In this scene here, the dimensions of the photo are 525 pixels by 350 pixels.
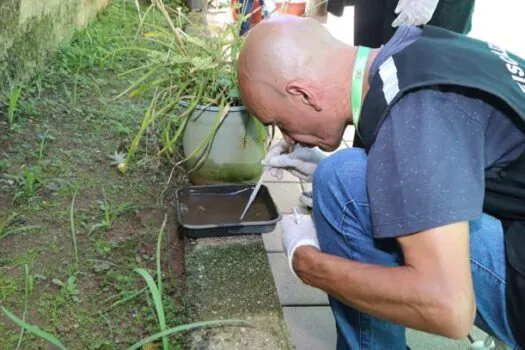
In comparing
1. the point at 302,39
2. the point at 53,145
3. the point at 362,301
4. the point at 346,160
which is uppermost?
the point at 302,39

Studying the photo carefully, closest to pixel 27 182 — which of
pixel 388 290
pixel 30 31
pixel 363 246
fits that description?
pixel 30 31

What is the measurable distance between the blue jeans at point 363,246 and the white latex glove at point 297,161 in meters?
0.43

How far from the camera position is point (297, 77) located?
133 centimetres

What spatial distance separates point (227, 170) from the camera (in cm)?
241

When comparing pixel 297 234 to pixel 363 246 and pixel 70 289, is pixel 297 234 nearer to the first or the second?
pixel 363 246

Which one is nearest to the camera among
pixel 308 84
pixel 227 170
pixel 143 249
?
pixel 308 84

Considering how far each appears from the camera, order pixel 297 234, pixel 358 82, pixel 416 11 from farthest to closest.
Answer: pixel 416 11 < pixel 297 234 < pixel 358 82

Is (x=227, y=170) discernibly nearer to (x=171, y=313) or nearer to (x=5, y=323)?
(x=171, y=313)

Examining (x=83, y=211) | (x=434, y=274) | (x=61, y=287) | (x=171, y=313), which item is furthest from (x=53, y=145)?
(x=434, y=274)

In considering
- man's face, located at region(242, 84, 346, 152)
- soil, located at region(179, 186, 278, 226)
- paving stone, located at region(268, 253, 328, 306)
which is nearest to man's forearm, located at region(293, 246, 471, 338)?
man's face, located at region(242, 84, 346, 152)

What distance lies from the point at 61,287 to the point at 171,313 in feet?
1.12

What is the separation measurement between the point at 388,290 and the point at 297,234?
0.46m

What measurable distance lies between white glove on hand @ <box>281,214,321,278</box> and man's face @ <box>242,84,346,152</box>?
0.25 metres

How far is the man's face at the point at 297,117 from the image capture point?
4.50ft
